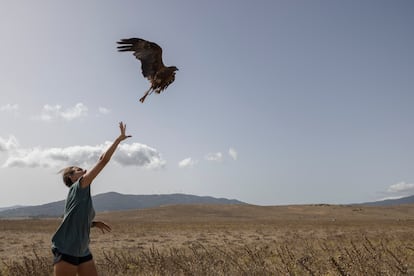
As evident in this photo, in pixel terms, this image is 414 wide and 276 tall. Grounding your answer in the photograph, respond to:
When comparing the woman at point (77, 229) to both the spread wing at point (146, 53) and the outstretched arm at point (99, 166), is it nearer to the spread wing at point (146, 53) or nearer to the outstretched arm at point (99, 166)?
the outstretched arm at point (99, 166)

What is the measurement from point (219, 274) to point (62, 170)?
3.31 meters

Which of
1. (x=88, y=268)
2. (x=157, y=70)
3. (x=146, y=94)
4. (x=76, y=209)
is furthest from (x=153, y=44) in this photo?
(x=88, y=268)

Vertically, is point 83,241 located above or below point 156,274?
above

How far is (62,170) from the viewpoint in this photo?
4352 millimetres

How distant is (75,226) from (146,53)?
3.20 meters

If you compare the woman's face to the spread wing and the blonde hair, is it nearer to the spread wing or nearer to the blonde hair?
the blonde hair

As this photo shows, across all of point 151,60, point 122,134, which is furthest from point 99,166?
point 151,60

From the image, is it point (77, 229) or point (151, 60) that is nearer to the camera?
point (77, 229)

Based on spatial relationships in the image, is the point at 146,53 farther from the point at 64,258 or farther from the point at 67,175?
the point at 64,258

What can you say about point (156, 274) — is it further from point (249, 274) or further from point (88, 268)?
point (88, 268)

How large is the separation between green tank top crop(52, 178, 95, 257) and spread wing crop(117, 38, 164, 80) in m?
2.64

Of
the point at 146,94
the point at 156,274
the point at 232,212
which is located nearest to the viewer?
the point at 146,94

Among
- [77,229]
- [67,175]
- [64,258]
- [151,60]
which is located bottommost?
[64,258]

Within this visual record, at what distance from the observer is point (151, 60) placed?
6.26 meters
